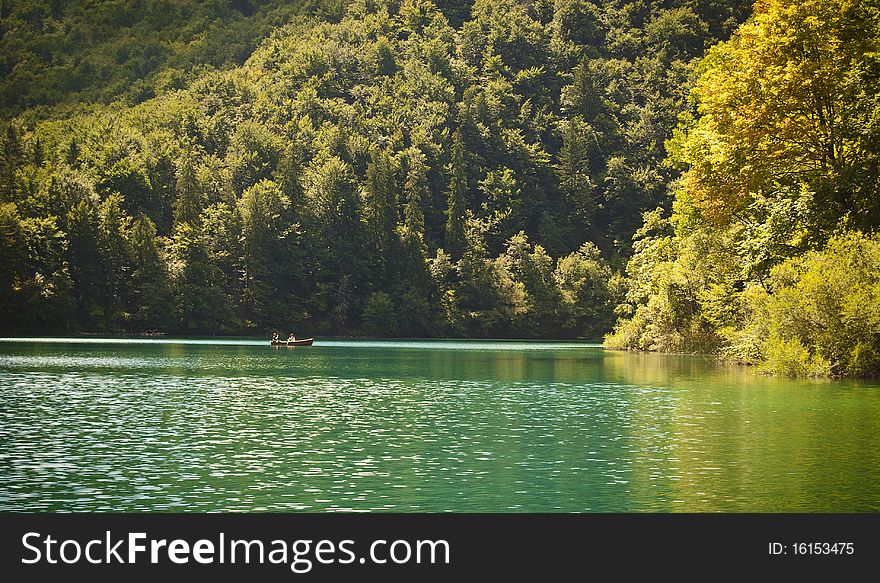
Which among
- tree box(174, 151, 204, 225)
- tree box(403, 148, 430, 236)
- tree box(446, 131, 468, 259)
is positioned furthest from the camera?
tree box(446, 131, 468, 259)

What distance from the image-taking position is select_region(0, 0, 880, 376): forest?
150 feet

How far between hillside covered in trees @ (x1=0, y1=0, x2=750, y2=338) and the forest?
347 millimetres

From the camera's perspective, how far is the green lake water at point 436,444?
18969 millimetres

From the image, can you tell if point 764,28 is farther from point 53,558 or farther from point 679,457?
point 53,558

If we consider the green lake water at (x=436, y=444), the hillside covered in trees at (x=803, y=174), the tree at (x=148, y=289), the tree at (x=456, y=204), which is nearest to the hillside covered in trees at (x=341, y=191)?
the tree at (x=148, y=289)

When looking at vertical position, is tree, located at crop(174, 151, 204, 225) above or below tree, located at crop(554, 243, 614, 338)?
above

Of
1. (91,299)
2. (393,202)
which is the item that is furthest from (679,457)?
(393,202)

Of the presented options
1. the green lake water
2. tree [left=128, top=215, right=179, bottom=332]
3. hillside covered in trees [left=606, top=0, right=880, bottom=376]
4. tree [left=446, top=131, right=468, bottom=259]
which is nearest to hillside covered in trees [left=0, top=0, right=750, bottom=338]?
tree [left=128, top=215, right=179, bottom=332]

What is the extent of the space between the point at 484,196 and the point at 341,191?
1119 inches

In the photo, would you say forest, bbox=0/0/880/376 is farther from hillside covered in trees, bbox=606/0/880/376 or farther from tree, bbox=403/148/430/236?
tree, bbox=403/148/430/236

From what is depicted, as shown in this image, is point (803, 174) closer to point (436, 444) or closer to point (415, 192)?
point (436, 444)

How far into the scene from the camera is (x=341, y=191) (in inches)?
5768

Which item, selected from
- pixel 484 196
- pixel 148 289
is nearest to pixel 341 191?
pixel 484 196

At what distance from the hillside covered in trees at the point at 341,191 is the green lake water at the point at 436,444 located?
80111mm
